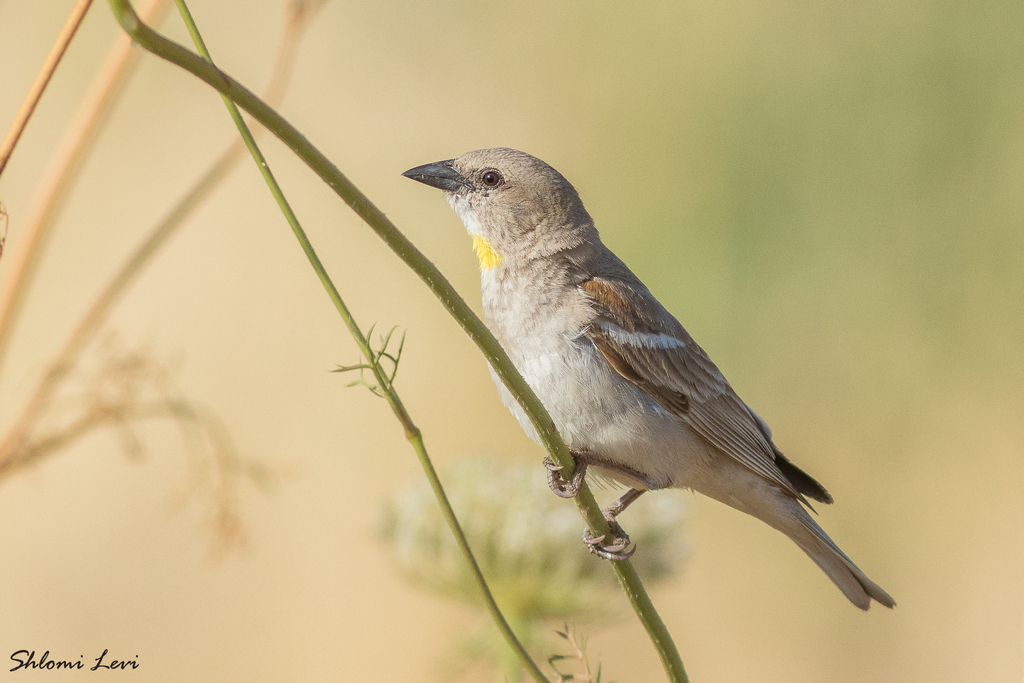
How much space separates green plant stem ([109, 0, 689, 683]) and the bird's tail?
1.40 m

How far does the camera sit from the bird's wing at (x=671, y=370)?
2514mm

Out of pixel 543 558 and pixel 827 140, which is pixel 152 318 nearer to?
pixel 543 558

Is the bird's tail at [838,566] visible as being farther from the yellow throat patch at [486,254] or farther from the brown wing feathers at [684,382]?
the yellow throat patch at [486,254]

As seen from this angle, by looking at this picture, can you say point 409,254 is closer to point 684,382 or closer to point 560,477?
point 560,477

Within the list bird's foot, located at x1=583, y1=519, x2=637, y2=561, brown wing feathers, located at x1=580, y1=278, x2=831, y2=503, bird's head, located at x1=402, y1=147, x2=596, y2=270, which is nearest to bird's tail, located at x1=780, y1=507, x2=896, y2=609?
brown wing feathers, located at x1=580, y1=278, x2=831, y2=503

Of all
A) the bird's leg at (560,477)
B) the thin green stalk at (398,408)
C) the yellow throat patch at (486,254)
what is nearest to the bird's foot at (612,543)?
the bird's leg at (560,477)

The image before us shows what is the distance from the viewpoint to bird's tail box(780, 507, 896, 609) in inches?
101

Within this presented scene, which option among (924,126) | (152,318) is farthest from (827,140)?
(152,318)

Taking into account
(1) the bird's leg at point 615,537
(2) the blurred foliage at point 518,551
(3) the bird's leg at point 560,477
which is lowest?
(2) the blurred foliage at point 518,551

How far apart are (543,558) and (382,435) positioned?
288 cm

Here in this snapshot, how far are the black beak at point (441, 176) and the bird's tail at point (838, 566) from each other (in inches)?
60.9

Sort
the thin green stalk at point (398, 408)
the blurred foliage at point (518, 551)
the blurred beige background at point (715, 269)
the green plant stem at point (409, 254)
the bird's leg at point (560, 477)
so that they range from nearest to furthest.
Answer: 1. the green plant stem at point (409, 254)
2. the thin green stalk at point (398, 408)
3. the bird's leg at point (560, 477)
4. the blurred foliage at point (518, 551)
5. the blurred beige background at point (715, 269)

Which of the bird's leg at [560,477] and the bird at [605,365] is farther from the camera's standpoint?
the bird at [605,365]

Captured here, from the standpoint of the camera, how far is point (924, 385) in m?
5.09
